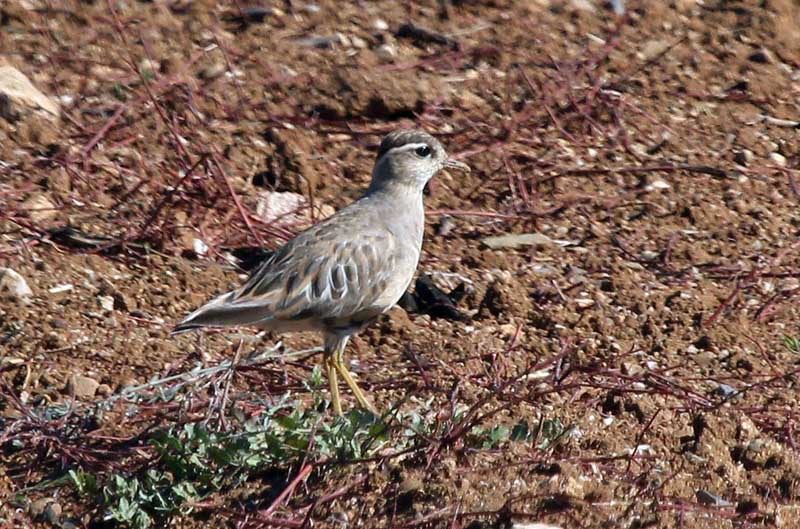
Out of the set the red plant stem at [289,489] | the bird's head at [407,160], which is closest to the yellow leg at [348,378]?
the red plant stem at [289,489]

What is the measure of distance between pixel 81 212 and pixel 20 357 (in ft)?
5.71

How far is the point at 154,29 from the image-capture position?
10.6m

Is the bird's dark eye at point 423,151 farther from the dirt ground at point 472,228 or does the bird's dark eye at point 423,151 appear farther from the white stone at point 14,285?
the white stone at point 14,285

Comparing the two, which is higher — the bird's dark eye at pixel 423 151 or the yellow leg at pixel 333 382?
the bird's dark eye at pixel 423 151

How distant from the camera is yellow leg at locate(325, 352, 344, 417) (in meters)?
6.43

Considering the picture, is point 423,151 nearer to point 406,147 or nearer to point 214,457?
point 406,147

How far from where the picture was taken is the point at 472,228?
29.1ft

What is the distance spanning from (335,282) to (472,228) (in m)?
2.35

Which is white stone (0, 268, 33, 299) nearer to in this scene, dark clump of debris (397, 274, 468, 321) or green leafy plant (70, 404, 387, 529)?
green leafy plant (70, 404, 387, 529)

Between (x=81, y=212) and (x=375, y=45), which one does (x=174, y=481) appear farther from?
(x=375, y=45)

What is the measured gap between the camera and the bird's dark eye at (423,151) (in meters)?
7.44

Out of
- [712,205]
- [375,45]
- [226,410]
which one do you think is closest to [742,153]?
[712,205]

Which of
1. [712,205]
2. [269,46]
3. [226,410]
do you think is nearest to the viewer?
[226,410]

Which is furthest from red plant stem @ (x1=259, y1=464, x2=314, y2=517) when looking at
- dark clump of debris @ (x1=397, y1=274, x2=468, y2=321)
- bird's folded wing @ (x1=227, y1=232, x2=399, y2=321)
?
dark clump of debris @ (x1=397, y1=274, x2=468, y2=321)
